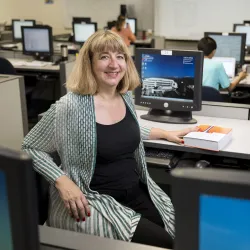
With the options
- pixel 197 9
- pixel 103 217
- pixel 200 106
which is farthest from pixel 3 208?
pixel 197 9

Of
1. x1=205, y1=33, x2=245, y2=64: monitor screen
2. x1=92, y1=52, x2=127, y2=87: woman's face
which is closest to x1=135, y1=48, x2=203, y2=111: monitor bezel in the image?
x1=92, y1=52, x2=127, y2=87: woman's face

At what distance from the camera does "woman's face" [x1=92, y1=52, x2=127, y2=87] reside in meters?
1.62

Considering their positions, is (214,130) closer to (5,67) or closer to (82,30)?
(5,67)

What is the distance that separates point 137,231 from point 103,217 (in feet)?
0.43

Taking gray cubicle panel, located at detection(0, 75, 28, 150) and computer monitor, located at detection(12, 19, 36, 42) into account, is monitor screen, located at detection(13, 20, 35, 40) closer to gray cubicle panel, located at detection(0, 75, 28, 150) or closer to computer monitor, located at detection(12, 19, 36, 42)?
computer monitor, located at detection(12, 19, 36, 42)

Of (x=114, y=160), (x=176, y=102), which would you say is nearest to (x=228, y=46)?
(x=176, y=102)

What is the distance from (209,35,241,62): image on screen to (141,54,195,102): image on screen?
247cm

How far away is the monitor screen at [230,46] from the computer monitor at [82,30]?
8.85 ft

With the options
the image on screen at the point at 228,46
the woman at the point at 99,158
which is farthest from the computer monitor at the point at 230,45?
the woman at the point at 99,158

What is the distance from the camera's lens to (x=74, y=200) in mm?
1417

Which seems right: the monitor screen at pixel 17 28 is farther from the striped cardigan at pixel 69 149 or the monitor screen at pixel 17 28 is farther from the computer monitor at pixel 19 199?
the computer monitor at pixel 19 199

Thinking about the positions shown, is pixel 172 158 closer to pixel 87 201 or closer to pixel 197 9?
pixel 87 201

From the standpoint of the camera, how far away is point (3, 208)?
0.58 metres

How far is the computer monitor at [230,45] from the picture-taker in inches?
183
